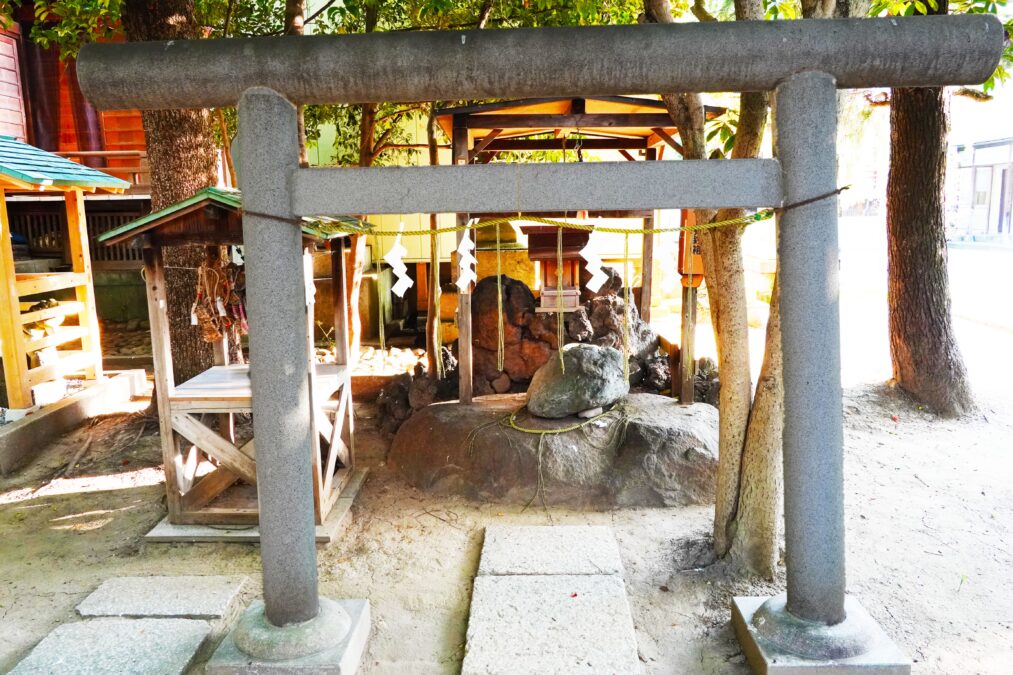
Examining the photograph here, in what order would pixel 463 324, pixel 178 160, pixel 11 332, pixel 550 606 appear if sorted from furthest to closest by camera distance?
pixel 11 332 < pixel 463 324 < pixel 178 160 < pixel 550 606

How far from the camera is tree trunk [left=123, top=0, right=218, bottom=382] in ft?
23.4

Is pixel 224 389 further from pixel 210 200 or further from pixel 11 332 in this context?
pixel 11 332

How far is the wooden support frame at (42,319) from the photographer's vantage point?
752 centimetres

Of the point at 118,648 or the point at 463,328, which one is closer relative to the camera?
the point at 118,648

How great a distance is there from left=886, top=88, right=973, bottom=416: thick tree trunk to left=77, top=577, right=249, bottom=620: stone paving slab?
306 inches

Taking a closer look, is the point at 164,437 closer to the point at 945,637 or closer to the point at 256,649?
the point at 256,649

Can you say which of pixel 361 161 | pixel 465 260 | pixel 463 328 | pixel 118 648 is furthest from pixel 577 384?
pixel 361 161

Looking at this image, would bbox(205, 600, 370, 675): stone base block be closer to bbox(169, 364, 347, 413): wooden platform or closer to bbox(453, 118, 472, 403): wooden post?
bbox(169, 364, 347, 413): wooden platform

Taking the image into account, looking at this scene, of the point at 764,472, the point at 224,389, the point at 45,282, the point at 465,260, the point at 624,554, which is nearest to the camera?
the point at 764,472

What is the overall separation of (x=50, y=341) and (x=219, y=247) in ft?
12.0

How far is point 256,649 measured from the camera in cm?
353

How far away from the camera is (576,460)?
6.32 meters

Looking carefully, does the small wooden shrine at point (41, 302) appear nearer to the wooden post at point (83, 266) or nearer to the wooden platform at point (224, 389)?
the wooden post at point (83, 266)

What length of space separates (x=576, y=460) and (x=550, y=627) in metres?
2.27
